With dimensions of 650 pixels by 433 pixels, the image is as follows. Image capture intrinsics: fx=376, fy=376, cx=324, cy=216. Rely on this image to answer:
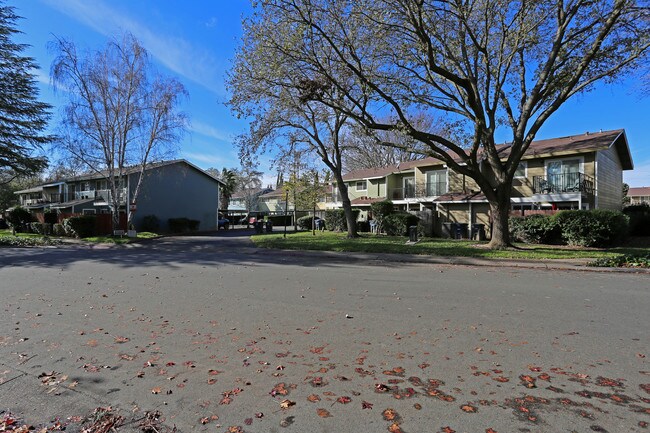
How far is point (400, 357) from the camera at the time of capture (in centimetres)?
425

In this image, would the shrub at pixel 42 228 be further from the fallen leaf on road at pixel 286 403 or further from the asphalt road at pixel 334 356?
the fallen leaf on road at pixel 286 403

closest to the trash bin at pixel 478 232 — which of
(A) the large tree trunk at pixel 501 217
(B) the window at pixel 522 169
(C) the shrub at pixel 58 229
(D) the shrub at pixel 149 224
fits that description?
(B) the window at pixel 522 169

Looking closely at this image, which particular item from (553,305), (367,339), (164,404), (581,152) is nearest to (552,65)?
(581,152)

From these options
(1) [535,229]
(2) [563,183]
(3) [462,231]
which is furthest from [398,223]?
(2) [563,183]

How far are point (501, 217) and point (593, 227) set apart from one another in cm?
438

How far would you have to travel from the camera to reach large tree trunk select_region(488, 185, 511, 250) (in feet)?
54.6

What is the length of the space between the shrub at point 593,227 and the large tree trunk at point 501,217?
3.76 metres

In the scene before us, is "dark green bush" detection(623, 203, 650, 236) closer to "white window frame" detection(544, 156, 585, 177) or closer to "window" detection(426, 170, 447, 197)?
"white window frame" detection(544, 156, 585, 177)

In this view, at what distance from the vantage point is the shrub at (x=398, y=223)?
86.3 feet

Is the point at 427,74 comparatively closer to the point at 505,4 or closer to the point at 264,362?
the point at 505,4

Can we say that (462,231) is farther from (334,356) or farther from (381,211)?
(334,356)

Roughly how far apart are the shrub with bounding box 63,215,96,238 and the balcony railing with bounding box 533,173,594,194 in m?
31.4

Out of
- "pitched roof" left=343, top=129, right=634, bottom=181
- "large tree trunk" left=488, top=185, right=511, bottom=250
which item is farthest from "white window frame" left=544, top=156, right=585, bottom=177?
"large tree trunk" left=488, top=185, right=511, bottom=250

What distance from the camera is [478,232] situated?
2408 centimetres
